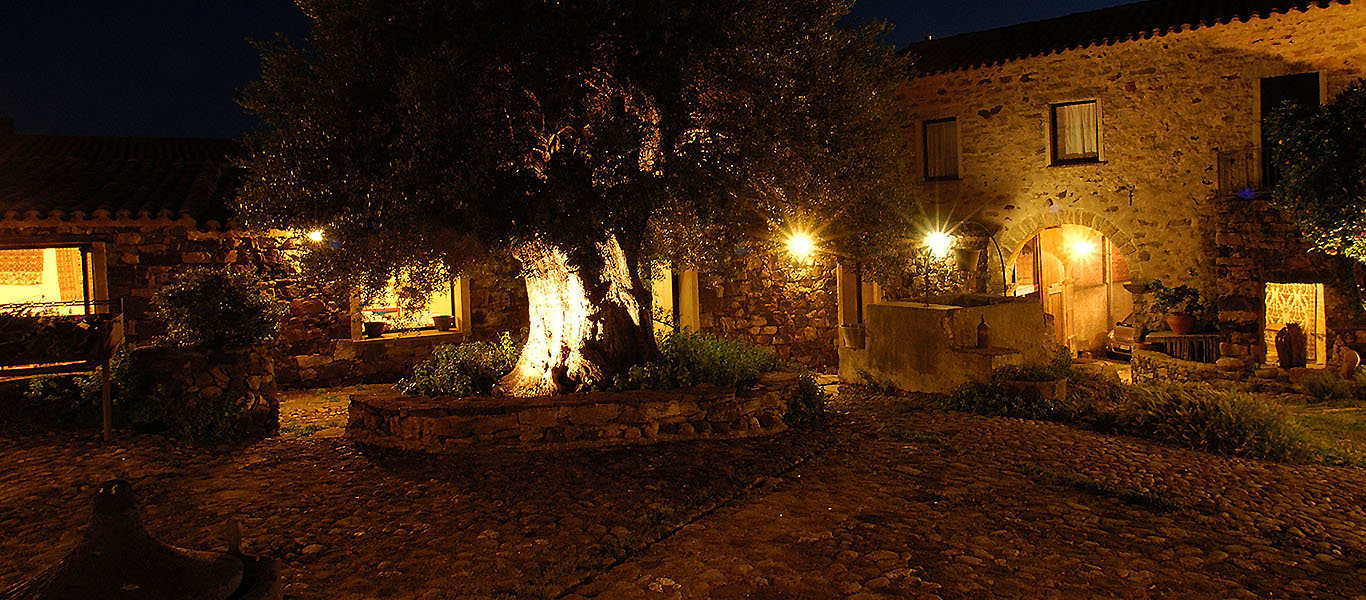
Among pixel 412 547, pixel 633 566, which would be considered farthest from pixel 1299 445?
pixel 412 547

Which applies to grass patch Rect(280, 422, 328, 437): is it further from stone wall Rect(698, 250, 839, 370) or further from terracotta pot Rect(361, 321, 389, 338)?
stone wall Rect(698, 250, 839, 370)

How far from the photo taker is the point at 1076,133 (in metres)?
15.8

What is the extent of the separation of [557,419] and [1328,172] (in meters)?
11.7

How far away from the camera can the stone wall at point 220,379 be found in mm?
8500

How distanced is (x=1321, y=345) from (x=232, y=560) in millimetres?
14935

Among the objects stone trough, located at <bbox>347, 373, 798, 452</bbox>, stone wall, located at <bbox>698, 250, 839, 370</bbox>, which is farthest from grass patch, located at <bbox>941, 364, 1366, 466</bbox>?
stone wall, located at <bbox>698, 250, 839, 370</bbox>

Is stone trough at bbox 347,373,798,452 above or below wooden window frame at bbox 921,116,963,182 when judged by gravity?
below

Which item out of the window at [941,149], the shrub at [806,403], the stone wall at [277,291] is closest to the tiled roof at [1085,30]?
the window at [941,149]

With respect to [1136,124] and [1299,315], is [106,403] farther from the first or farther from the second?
[1136,124]

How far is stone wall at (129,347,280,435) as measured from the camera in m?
8.50

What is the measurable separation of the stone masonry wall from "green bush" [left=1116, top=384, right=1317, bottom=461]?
6642 mm

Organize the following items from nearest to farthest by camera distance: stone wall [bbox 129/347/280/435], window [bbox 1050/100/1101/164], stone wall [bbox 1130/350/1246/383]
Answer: stone wall [bbox 129/347/280/435] < stone wall [bbox 1130/350/1246/383] < window [bbox 1050/100/1101/164]

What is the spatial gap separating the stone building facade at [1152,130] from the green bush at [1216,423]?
502cm

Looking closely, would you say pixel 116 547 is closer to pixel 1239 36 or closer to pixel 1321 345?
pixel 1321 345
